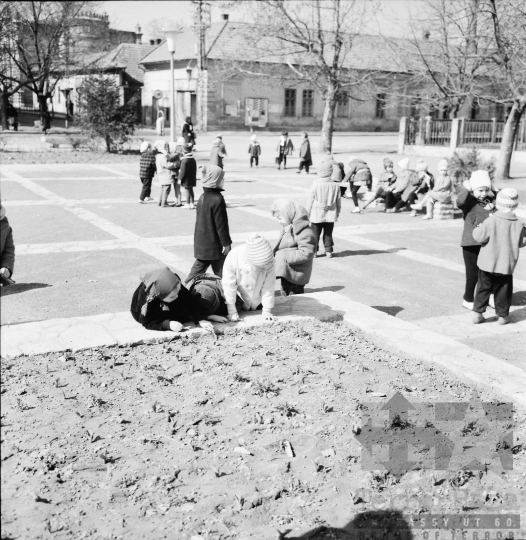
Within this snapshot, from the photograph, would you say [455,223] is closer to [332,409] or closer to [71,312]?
[71,312]

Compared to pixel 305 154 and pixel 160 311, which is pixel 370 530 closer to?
pixel 160 311

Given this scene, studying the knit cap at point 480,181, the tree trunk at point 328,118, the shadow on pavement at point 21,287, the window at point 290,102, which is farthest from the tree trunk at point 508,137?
the window at point 290,102

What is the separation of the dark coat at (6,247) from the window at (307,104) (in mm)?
49650

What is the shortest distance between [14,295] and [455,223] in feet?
31.1

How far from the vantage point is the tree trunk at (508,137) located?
19.5 metres

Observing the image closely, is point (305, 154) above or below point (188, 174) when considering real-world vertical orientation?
above

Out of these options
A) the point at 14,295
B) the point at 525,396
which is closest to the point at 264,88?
the point at 14,295

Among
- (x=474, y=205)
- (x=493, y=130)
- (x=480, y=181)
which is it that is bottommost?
(x=474, y=205)

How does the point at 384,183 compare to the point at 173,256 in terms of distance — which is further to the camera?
the point at 384,183

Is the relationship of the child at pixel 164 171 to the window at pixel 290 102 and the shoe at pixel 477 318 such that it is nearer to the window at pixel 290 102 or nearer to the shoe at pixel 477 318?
the shoe at pixel 477 318

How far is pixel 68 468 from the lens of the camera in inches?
148

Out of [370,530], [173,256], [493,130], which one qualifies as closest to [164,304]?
[370,530]

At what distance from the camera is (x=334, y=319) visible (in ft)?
20.8

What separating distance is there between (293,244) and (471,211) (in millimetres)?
2089
